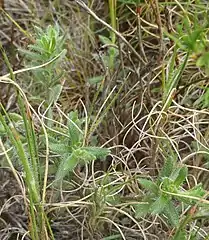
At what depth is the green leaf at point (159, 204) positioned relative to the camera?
1.03 m

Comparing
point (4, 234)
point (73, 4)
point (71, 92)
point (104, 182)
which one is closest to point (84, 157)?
point (104, 182)

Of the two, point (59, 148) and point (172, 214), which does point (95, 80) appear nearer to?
point (59, 148)

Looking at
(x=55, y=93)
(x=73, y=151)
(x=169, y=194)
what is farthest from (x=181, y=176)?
(x=55, y=93)

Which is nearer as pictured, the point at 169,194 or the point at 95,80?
the point at 169,194

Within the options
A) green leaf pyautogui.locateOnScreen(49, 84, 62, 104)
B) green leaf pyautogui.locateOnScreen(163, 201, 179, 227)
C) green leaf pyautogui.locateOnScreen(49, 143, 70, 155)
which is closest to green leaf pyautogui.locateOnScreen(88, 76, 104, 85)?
green leaf pyautogui.locateOnScreen(49, 84, 62, 104)

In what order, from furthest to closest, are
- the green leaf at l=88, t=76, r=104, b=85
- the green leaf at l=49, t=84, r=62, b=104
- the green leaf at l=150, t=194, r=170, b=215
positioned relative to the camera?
the green leaf at l=88, t=76, r=104, b=85 → the green leaf at l=49, t=84, r=62, b=104 → the green leaf at l=150, t=194, r=170, b=215

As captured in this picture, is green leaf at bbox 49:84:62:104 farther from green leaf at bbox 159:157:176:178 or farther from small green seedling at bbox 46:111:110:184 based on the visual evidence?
green leaf at bbox 159:157:176:178

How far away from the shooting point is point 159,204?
1.04m

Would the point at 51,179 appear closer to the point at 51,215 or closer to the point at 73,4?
the point at 51,215

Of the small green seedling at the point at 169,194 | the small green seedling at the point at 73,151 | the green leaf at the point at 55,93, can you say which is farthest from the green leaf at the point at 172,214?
the green leaf at the point at 55,93

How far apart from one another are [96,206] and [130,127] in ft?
0.76

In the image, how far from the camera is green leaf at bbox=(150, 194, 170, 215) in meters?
1.03

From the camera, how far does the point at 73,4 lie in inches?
64.7

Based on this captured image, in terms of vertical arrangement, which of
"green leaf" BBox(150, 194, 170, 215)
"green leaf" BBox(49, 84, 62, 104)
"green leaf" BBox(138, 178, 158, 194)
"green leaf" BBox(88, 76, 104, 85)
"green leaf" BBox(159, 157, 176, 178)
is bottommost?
"green leaf" BBox(150, 194, 170, 215)
